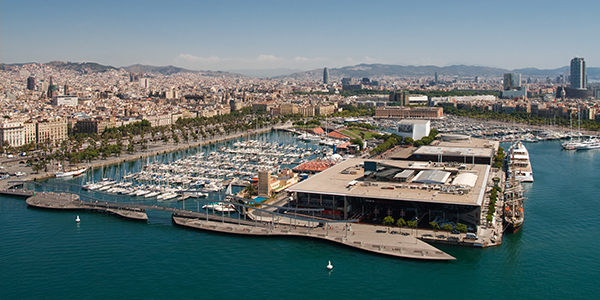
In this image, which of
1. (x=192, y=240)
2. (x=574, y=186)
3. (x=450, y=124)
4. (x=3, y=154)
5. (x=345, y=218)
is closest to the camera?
(x=192, y=240)

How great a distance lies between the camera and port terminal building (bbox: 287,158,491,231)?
14117 mm

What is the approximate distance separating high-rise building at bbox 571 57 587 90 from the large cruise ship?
8074cm

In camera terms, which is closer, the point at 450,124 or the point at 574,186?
the point at 574,186

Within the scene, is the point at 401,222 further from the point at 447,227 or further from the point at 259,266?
the point at 259,266

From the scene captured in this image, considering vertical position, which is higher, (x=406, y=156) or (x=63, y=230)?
(x=406, y=156)

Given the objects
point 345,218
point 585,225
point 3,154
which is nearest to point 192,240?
point 345,218

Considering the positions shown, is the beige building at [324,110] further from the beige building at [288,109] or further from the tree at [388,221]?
the tree at [388,221]

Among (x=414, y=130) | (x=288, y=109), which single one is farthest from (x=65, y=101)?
(x=414, y=130)

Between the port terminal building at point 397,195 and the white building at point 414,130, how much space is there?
1584 cm

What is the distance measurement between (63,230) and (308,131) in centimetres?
2875

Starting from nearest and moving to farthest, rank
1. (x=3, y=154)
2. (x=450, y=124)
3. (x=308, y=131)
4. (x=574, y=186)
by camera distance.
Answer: (x=574, y=186) → (x=3, y=154) → (x=308, y=131) → (x=450, y=124)

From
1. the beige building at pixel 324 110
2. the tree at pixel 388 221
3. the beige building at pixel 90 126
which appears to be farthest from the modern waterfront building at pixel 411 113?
the tree at pixel 388 221

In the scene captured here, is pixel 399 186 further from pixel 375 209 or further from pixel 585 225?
pixel 585 225

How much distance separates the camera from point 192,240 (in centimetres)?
1388
